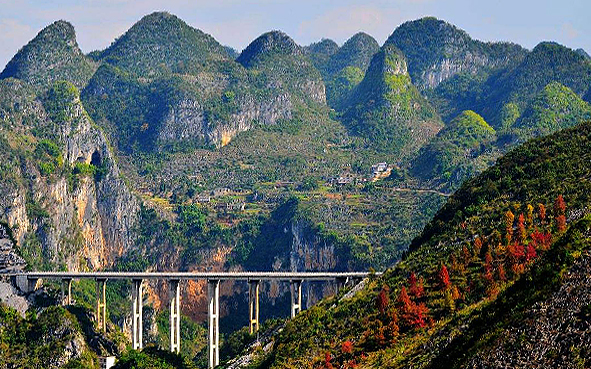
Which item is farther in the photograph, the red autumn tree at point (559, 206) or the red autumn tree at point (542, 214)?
the red autumn tree at point (542, 214)

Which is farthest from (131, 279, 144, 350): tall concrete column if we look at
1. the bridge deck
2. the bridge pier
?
the bridge pier

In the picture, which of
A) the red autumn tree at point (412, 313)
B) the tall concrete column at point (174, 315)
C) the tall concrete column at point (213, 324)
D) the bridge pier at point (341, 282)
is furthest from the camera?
the tall concrete column at point (174, 315)

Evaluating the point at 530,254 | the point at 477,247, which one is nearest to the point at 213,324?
the point at 477,247

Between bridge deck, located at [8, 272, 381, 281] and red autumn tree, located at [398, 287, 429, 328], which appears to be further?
bridge deck, located at [8, 272, 381, 281]

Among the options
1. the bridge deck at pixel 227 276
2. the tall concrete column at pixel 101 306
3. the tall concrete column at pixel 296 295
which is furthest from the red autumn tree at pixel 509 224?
the tall concrete column at pixel 101 306

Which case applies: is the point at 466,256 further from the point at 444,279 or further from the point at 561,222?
the point at 561,222

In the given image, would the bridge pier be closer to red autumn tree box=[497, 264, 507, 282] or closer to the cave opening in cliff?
red autumn tree box=[497, 264, 507, 282]

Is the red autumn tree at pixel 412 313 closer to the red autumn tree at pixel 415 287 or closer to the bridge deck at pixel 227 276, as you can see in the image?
the red autumn tree at pixel 415 287
